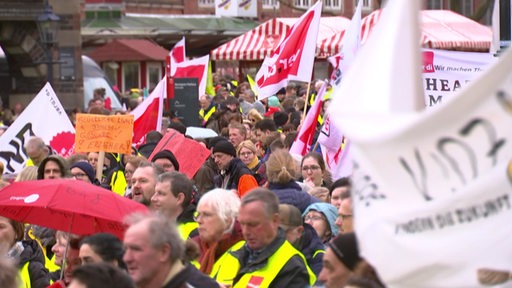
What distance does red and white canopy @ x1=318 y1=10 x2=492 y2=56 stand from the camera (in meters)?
31.1

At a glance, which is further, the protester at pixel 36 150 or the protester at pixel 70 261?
the protester at pixel 36 150

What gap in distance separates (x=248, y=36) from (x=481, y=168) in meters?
28.1

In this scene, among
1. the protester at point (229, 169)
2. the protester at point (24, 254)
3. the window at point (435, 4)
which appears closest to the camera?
the protester at point (24, 254)

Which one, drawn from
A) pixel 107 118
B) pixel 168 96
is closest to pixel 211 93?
pixel 168 96

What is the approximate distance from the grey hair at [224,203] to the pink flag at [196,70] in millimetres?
14617

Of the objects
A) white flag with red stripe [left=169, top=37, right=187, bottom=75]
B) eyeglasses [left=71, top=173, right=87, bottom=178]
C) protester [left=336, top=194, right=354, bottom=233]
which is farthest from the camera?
white flag with red stripe [left=169, top=37, right=187, bottom=75]

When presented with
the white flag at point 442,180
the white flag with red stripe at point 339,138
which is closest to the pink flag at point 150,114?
the white flag with red stripe at point 339,138

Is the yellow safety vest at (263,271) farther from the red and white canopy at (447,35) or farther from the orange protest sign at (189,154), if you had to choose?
the red and white canopy at (447,35)

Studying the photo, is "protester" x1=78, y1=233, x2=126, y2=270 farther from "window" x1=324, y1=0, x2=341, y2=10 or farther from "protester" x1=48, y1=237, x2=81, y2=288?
"window" x1=324, y1=0, x2=341, y2=10

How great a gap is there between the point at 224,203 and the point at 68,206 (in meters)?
1.15

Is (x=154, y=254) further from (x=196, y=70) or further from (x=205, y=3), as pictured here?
(x=205, y=3)

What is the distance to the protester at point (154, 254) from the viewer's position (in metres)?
6.04

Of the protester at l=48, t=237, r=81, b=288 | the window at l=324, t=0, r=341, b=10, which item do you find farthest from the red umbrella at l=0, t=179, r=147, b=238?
the window at l=324, t=0, r=341, b=10

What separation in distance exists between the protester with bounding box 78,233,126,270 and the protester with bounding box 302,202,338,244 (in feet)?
6.37
